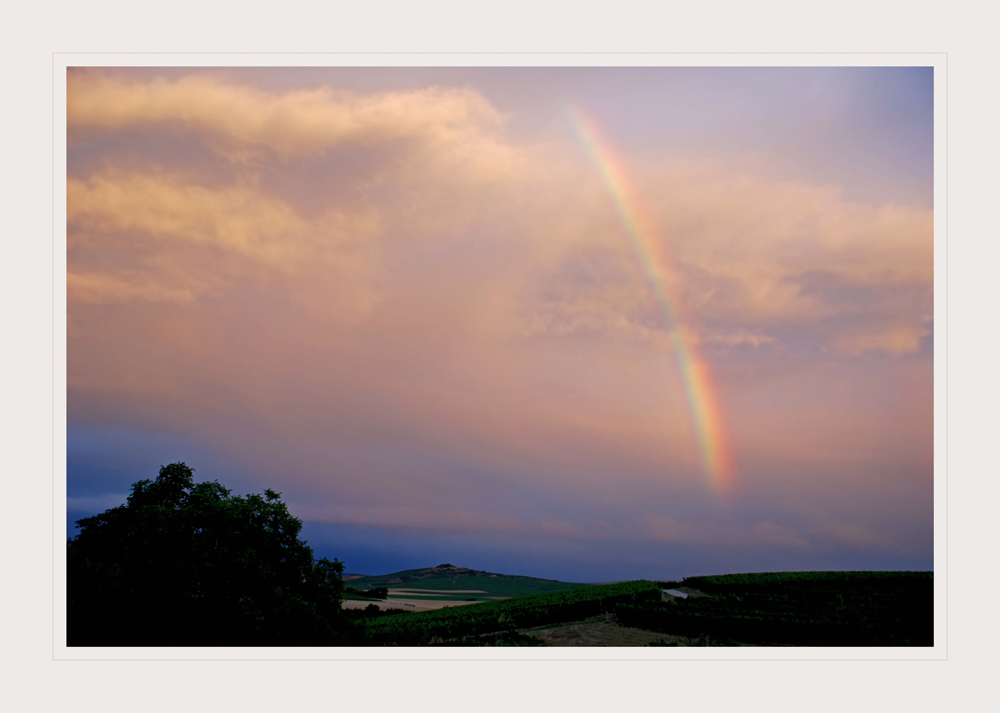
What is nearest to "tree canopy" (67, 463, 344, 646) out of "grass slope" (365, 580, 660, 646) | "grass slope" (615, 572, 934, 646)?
"grass slope" (365, 580, 660, 646)

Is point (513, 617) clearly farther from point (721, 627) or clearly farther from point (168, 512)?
point (168, 512)

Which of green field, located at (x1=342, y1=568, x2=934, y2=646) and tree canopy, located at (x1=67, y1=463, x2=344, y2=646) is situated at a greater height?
tree canopy, located at (x1=67, y1=463, x2=344, y2=646)

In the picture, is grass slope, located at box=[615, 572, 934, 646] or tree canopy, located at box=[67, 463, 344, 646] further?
grass slope, located at box=[615, 572, 934, 646]

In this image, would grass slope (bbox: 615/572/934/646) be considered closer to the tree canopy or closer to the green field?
the green field

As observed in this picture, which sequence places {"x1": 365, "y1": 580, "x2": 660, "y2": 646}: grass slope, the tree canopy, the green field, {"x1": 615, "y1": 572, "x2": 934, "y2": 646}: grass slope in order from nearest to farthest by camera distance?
the tree canopy → {"x1": 615, "y1": 572, "x2": 934, "y2": 646}: grass slope → the green field → {"x1": 365, "y1": 580, "x2": 660, "y2": 646}: grass slope

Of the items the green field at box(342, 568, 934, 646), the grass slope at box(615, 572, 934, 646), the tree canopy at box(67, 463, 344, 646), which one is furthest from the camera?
the green field at box(342, 568, 934, 646)

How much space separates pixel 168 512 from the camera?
22.1 meters

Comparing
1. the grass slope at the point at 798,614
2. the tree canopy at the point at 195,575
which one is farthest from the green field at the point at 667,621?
the tree canopy at the point at 195,575

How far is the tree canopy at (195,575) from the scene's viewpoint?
20.5 metres

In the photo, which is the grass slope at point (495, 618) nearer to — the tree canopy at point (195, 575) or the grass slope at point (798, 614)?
the grass slope at point (798, 614)

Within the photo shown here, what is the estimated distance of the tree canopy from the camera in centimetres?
2055

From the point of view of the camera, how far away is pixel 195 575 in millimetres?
21297

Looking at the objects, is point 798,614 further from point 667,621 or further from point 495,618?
point 495,618
